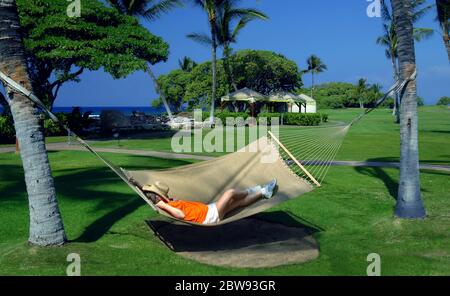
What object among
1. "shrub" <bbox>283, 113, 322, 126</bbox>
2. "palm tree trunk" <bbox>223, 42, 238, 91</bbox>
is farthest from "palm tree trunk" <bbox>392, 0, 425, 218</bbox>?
"palm tree trunk" <bbox>223, 42, 238, 91</bbox>

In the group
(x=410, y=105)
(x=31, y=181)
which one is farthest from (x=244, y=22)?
(x=31, y=181)

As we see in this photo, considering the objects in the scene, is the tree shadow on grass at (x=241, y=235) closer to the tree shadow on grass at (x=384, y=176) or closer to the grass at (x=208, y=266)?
the grass at (x=208, y=266)

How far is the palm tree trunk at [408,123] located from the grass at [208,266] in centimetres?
29

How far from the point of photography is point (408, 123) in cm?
729

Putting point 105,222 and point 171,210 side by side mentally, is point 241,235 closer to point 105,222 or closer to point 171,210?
point 171,210

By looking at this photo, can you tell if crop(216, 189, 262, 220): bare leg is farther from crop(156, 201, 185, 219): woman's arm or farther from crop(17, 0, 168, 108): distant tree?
crop(17, 0, 168, 108): distant tree

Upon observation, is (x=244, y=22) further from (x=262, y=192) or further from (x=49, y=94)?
(x=262, y=192)

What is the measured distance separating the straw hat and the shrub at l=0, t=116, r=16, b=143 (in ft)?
55.6

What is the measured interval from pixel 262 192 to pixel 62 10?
60.3ft

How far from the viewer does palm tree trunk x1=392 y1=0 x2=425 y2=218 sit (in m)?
7.29

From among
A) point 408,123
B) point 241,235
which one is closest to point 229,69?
point 408,123

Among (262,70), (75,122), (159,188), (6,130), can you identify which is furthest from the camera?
(262,70)

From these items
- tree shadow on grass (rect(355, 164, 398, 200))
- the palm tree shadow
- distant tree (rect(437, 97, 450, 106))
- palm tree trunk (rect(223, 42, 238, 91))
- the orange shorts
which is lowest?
the palm tree shadow

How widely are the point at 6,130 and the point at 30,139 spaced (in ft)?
56.1
